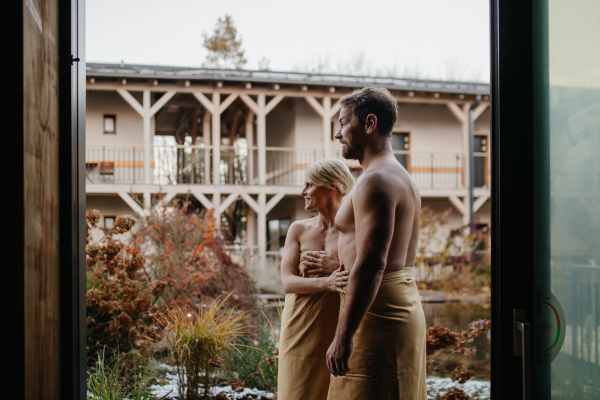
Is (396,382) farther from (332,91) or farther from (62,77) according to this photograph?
(332,91)

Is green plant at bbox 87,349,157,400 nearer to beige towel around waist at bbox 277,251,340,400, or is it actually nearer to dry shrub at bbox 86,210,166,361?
dry shrub at bbox 86,210,166,361

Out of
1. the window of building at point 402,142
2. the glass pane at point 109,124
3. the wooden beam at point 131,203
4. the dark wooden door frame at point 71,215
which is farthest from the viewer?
the window of building at point 402,142

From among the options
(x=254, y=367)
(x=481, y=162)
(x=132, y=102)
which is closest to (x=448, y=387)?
(x=254, y=367)

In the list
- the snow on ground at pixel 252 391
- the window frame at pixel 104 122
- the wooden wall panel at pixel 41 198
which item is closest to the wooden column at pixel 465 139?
the snow on ground at pixel 252 391

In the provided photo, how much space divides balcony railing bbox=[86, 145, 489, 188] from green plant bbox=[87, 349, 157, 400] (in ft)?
25.7

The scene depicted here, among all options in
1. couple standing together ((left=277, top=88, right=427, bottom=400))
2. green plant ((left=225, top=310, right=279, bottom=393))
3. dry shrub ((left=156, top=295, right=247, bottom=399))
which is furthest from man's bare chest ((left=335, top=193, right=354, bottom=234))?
green plant ((left=225, top=310, right=279, bottom=393))

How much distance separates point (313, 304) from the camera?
2.41m

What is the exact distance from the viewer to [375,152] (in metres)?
1.94

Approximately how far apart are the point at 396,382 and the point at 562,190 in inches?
35.7

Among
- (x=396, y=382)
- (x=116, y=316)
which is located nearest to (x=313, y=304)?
(x=396, y=382)

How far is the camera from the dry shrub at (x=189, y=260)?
5855 mm

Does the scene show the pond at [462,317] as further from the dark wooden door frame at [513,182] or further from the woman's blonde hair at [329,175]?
the dark wooden door frame at [513,182]

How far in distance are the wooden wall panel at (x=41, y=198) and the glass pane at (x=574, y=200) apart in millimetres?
1506

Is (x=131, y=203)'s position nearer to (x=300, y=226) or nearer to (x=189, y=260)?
(x=189, y=260)
